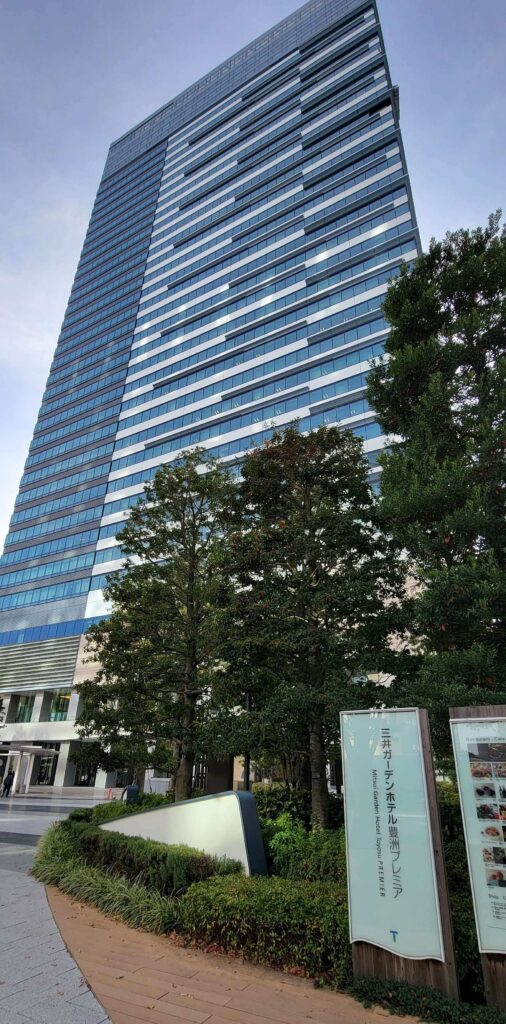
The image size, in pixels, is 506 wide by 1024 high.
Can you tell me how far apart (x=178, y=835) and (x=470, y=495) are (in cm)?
768

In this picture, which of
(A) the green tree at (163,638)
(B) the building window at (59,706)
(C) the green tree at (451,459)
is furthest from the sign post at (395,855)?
(B) the building window at (59,706)

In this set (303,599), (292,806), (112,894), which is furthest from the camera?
(292,806)

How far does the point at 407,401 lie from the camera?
11.4m

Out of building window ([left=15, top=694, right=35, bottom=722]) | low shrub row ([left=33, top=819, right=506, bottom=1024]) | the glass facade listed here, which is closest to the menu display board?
low shrub row ([left=33, top=819, right=506, bottom=1024])

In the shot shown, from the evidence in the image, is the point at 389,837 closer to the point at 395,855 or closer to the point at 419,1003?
the point at 395,855

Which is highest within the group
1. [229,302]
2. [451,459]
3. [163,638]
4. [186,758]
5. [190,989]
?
[229,302]

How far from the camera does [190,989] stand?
191 inches

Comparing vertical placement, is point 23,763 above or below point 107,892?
above

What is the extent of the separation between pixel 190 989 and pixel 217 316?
5819cm

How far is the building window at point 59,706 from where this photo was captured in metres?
44.9

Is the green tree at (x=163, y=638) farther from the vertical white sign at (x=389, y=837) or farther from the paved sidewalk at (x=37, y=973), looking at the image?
the vertical white sign at (x=389, y=837)

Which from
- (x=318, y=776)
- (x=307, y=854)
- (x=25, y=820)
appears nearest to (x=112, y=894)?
(x=307, y=854)

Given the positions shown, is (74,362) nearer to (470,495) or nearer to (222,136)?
(222,136)

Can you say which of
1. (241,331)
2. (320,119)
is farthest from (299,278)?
(320,119)
